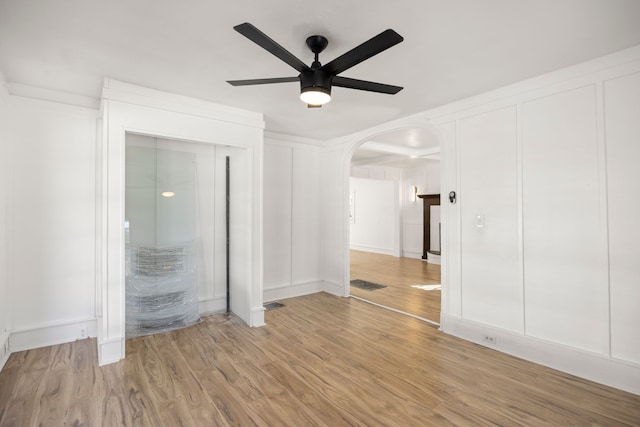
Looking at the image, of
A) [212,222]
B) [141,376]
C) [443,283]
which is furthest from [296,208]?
[141,376]

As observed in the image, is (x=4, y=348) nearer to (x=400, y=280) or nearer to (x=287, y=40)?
(x=287, y=40)

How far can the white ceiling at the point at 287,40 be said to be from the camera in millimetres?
1892

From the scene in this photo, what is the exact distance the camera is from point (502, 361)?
2.88m

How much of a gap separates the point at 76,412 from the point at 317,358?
6.17 ft

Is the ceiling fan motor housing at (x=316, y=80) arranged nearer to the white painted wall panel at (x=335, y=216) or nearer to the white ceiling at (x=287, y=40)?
the white ceiling at (x=287, y=40)

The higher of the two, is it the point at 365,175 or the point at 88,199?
the point at 365,175

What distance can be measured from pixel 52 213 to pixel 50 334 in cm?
127

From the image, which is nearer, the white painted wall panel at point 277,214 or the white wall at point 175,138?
the white wall at point 175,138

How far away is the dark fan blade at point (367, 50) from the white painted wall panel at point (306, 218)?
10.3 feet

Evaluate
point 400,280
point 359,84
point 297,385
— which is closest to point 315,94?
point 359,84

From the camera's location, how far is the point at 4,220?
9.70ft

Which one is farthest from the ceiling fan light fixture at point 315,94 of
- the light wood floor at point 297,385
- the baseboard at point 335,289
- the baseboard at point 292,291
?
the baseboard at point 335,289

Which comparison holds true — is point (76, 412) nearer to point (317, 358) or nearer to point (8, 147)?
point (317, 358)

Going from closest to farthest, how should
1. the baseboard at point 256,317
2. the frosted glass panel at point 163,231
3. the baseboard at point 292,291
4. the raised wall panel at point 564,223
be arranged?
the raised wall panel at point 564,223
the frosted glass panel at point 163,231
the baseboard at point 256,317
the baseboard at point 292,291
